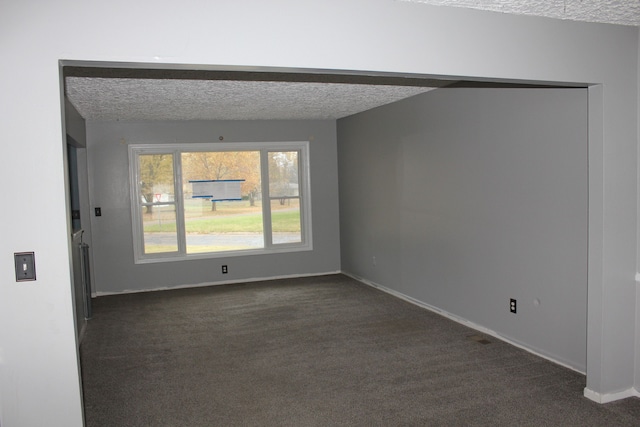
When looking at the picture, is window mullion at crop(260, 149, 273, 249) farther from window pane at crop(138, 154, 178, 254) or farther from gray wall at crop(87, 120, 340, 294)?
window pane at crop(138, 154, 178, 254)

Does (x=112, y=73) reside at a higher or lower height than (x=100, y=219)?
higher

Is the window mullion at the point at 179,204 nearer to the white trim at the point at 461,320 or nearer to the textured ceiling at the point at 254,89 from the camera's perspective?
the textured ceiling at the point at 254,89

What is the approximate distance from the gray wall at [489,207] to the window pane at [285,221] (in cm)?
133

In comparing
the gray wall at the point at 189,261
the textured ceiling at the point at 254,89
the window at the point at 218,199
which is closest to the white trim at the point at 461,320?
the gray wall at the point at 189,261

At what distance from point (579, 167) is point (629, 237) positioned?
2.05ft

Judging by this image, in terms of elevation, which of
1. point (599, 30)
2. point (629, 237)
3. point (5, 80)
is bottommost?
point (629, 237)

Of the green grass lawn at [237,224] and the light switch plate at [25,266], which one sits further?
the green grass lawn at [237,224]

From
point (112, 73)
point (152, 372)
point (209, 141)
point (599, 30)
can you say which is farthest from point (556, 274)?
point (209, 141)

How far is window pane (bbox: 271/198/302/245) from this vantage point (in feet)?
23.9

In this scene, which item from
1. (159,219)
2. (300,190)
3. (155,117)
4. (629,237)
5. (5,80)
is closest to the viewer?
(5,80)

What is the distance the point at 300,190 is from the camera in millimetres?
7355

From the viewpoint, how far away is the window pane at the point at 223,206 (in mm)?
6918

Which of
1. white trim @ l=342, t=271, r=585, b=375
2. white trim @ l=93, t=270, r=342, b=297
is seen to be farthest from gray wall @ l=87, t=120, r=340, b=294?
white trim @ l=342, t=271, r=585, b=375

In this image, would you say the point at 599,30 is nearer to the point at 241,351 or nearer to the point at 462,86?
the point at 462,86
